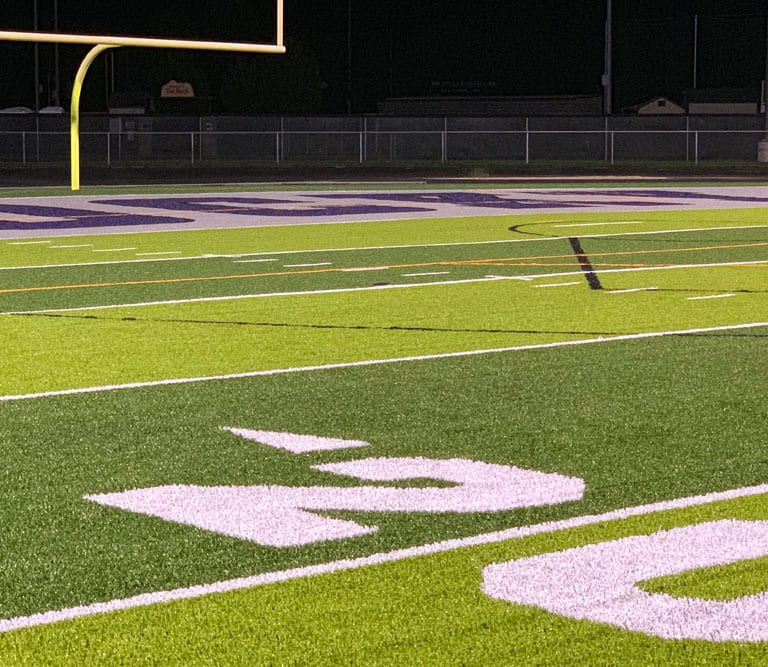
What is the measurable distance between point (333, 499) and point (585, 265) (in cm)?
1029

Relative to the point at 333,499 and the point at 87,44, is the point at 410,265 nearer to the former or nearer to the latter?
the point at 87,44

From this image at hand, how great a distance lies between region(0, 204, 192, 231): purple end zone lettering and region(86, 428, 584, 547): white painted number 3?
15708mm

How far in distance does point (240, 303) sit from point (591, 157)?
109ft

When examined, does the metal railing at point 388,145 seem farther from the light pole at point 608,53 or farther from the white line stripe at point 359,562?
the white line stripe at point 359,562

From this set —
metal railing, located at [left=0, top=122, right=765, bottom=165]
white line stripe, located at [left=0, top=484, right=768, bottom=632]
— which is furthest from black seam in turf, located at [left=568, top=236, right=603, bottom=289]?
metal railing, located at [left=0, top=122, right=765, bottom=165]

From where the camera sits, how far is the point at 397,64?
59.3 metres

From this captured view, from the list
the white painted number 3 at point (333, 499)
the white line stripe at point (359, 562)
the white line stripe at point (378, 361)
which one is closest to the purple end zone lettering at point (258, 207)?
the white line stripe at point (378, 361)

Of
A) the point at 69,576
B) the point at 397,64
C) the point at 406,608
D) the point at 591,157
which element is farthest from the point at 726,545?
the point at 397,64

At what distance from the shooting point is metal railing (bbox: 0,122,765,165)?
144ft

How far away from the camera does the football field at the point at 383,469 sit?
4.38 meters

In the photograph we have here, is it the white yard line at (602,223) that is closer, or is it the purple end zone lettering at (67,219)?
the white yard line at (602,223)

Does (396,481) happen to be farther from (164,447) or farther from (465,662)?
(465,662)

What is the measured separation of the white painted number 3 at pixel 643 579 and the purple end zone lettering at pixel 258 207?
63.7 feet

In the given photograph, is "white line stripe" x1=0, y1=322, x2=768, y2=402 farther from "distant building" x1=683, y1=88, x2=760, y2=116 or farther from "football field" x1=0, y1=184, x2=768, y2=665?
"distant building" x1=683, y1=88, x2=760, y2=116
